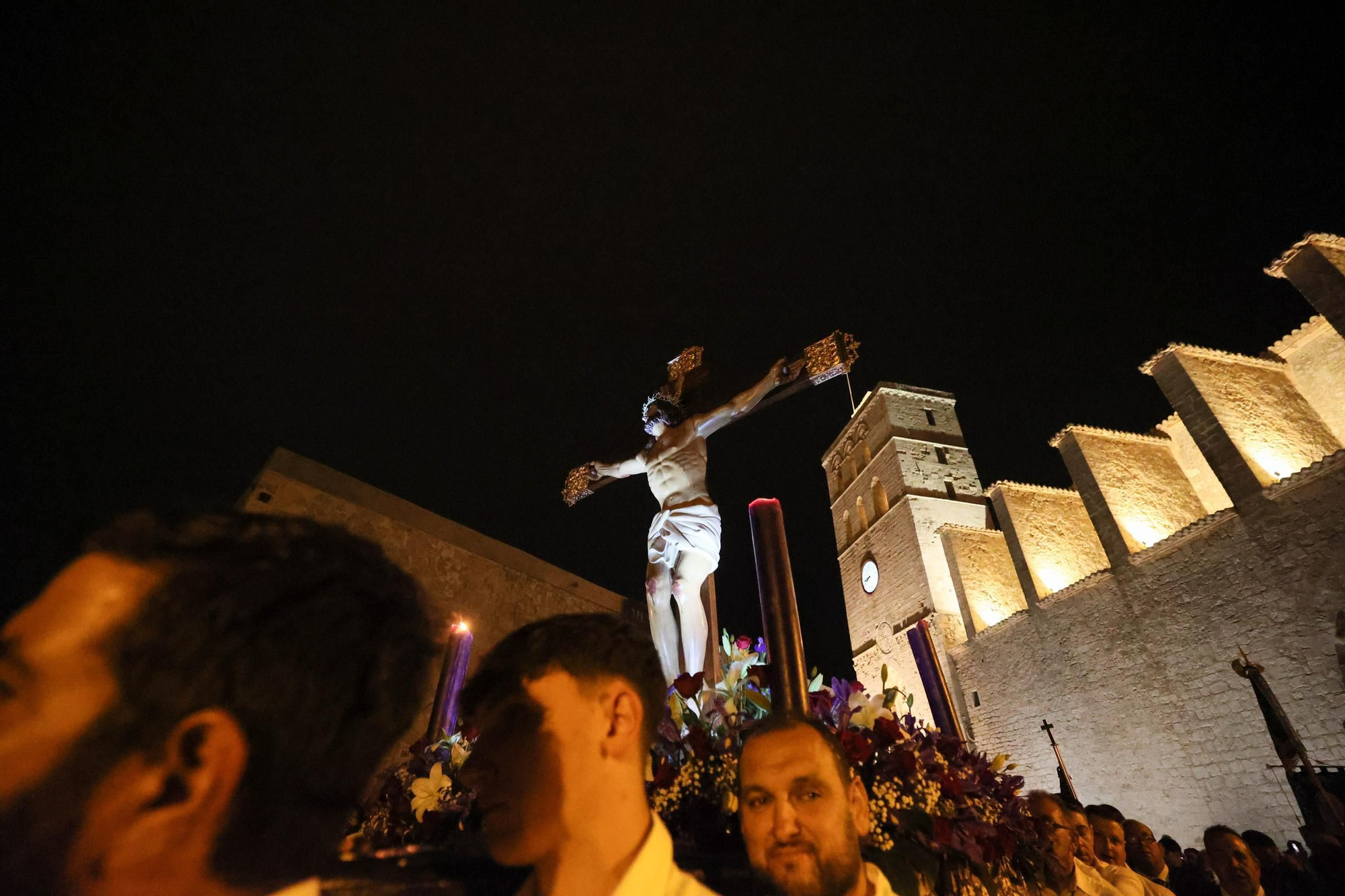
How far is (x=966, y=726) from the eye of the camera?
1644 centimetres

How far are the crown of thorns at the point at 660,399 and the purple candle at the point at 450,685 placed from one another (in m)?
2.00

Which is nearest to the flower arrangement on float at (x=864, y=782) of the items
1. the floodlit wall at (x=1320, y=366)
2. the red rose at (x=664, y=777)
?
the red rose at (x=664, y=777)

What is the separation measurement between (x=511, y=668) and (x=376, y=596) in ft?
1.10

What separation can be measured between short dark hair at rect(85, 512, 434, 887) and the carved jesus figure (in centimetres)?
295

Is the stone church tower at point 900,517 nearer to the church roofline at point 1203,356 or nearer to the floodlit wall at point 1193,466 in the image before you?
the floodlit wall at point 1193,466

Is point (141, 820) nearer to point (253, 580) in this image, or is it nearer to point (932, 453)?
point (253, 580)

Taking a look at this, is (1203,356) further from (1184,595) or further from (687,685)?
(687,685)

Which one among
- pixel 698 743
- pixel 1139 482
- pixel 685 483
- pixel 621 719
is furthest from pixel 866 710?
pixel 1139 482

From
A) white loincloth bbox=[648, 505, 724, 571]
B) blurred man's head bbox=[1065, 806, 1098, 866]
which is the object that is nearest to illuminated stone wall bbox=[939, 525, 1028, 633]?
blurred man's head bbox=[1065, 806, 1098, 866]

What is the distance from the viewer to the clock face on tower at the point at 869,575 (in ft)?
Result: 74.6

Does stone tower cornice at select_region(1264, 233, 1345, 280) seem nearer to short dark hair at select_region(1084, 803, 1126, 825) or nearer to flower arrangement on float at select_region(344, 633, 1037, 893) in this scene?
short dark hair at select_region(1084, 803, 1126, 825)

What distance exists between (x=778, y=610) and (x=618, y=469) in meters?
2.74

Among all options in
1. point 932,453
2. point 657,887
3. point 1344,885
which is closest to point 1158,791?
point 1344,885

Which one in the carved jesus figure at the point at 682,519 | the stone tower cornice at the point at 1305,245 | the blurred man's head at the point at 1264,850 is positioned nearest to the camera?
the carved jesus figure at the point at 682,519
